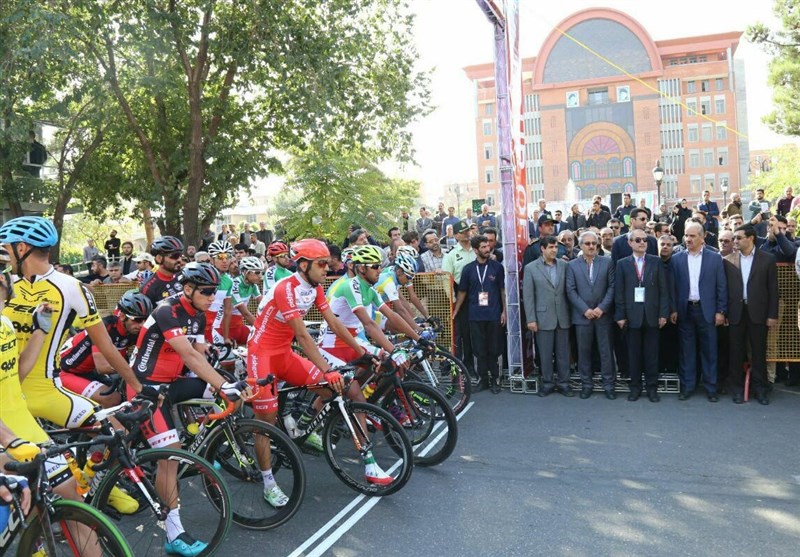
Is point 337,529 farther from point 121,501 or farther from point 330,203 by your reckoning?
point 330,203

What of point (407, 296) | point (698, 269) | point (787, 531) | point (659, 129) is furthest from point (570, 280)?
point (659, 129)

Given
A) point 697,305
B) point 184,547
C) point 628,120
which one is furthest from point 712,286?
point 628,120

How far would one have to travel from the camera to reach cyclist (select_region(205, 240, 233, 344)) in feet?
27.8

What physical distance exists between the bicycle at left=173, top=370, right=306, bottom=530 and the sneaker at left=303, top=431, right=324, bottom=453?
78 cm

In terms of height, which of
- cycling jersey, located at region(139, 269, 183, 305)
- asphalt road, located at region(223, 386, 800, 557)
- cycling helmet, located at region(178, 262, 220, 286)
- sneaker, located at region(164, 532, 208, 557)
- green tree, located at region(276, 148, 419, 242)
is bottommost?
asphalt road, located at region(223, 386, 800, 557)

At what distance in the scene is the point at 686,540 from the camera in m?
4.84

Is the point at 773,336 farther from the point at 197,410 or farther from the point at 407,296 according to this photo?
the point at 197,410

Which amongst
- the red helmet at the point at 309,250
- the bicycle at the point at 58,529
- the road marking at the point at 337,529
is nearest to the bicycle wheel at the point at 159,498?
the road marking at the point at 337,529

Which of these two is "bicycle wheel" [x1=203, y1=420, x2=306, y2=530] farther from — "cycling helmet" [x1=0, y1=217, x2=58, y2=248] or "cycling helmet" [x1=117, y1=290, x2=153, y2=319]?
"cycling helmet" [x1=0, y1=217, x2=58, y2=248]

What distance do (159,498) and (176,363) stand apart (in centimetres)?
135

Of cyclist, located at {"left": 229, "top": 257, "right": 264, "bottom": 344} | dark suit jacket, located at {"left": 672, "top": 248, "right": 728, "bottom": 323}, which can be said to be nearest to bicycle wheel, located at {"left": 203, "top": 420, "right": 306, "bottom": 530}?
cyclist, located at {"left": 229, "top": 257, "right": 264, "bottom": 344}

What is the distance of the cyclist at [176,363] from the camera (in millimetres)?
4582

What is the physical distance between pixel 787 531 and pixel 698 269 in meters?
4.55

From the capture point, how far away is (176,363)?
18.3 feet
